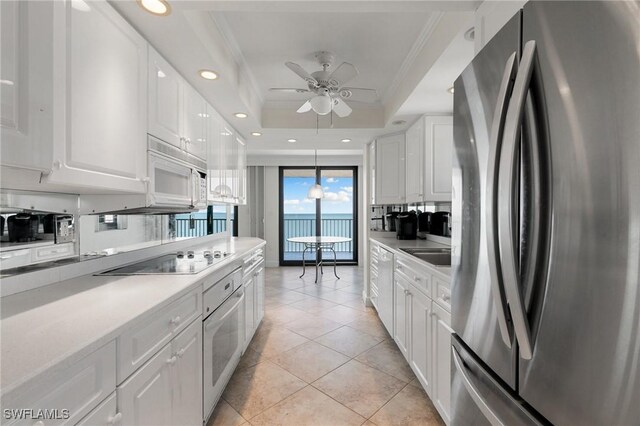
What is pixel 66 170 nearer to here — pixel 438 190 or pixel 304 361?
pixel 304 361

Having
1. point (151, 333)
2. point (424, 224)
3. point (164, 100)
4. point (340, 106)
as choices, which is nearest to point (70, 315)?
point (151, 333)

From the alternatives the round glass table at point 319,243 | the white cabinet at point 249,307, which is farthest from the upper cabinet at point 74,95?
the round glass table at point 319,243

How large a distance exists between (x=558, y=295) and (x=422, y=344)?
1.48m

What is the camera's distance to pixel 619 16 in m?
0.52

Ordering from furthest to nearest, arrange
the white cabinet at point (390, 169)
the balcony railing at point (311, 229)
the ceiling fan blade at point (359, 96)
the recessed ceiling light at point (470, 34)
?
the balcony railing at point (311, 229) → the white cabinet at point (390, 169) → the ceiling fan blade at point (359, 96) → the recessed ceiling light at point (470, 34)

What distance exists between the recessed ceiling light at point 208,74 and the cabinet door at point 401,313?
2.13 metres

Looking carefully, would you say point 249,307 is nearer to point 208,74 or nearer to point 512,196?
point 208,74

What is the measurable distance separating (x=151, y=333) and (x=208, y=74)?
1.73 meters

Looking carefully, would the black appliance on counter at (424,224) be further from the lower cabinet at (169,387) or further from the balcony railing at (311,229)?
the balcony railing at (311,229)

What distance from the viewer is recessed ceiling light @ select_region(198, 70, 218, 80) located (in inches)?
79.0

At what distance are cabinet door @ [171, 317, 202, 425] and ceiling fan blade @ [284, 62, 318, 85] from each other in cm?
171

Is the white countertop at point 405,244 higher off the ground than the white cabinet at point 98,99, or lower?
lower

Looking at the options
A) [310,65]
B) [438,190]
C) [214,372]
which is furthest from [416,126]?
[214,372]

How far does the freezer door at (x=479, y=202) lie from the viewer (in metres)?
0.81
